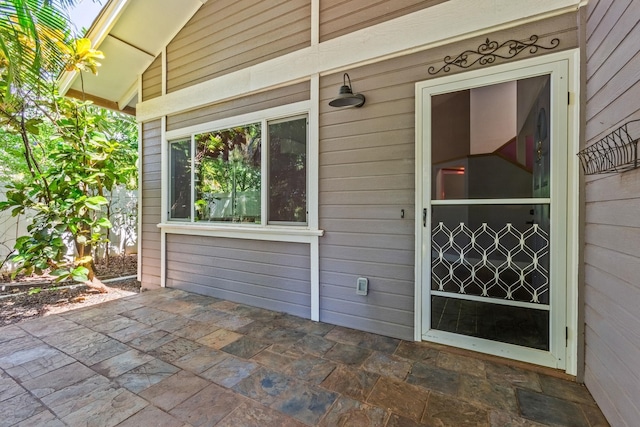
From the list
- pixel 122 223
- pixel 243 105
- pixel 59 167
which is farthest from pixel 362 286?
pixel 122 223

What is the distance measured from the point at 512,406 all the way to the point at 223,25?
14.5 ft

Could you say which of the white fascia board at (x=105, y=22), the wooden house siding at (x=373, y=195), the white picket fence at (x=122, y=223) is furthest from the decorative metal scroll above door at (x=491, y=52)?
the white picket fence at (x=122, y=223)

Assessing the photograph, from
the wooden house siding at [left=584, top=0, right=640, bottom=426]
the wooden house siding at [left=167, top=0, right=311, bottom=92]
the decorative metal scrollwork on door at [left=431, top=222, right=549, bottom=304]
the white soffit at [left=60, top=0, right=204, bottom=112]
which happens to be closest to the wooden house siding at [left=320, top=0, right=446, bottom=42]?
the wooden house siding at [left=167, top=0, right=311, bottom=92]

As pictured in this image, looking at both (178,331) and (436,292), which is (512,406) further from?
(178,331)

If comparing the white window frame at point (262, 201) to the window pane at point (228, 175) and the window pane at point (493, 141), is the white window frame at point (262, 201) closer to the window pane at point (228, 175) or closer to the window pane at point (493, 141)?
the window pane at point (228, 175)

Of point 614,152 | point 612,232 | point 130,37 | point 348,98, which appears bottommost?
point 612,232

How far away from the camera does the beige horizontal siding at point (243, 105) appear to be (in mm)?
3006

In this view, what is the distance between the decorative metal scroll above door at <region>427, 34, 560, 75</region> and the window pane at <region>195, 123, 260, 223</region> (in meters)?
1.99

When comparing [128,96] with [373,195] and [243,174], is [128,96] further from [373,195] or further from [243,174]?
[373,195]

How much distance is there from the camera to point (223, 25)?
3537 millimetres

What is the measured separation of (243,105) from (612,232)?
10.9ft

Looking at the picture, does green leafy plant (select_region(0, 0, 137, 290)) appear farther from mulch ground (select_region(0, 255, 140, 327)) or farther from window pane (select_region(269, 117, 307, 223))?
window pane (select_region(269, 117, 307, 223))

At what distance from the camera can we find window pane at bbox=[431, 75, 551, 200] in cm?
207

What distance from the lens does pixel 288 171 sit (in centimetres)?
312
